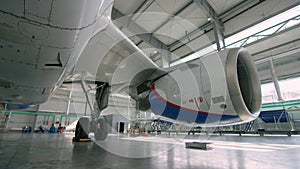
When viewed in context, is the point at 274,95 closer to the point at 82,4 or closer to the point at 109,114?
the point at 82,4

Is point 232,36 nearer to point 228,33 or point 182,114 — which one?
point 228,33

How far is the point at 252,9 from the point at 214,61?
7343 millimetres

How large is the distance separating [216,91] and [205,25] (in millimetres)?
7940

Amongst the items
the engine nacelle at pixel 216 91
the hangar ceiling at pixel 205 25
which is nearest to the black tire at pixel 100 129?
the engine nacelle at pixel 216 91

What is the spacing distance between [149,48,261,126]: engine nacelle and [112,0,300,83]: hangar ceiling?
575 centimetres

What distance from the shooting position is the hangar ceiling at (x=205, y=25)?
7.22 meters

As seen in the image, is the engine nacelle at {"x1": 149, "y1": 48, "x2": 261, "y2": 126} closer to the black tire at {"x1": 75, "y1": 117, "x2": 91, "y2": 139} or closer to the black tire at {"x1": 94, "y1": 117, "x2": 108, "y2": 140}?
the black tire at {"x1": 94, "y1": 117, "x2": 108, "y2": 140}

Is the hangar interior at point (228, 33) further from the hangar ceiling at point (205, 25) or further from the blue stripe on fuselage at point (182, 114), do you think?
the blue stripe on fuselage at point (182, 114)

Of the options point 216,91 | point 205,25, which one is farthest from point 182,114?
point 205,25

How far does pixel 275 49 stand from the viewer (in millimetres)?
10117

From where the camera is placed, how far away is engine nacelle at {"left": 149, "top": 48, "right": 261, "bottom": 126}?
176 centimetres

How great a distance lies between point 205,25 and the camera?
28.3ft

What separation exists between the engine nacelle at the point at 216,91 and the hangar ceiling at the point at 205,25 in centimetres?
575

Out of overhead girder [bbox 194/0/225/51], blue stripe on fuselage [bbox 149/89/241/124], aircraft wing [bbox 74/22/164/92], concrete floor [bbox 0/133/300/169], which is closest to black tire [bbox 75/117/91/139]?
concrete floor [bbox 0/133/300/169]
